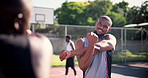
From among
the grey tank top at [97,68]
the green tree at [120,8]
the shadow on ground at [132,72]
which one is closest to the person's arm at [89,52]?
the grey tank top at [97,68]

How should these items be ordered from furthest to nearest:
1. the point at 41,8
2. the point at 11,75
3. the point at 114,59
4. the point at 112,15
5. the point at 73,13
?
the point at 73,13, the point at 112,15, the point at 41,8, the point at 114,59, the point at 11,75

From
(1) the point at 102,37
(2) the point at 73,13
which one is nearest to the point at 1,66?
(1) the point at 102,37

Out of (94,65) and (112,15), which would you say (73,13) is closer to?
(112,15)

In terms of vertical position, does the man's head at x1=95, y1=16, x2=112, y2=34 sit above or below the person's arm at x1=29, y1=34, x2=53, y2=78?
above

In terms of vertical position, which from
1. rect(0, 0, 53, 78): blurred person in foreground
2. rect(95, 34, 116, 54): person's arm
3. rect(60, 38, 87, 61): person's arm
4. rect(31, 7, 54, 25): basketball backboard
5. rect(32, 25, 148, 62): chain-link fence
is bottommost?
rect(32, 25, 148, 62): chain-link fence

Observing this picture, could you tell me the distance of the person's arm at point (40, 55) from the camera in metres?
0.88

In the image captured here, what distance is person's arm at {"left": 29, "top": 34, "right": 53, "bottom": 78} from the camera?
0.88m

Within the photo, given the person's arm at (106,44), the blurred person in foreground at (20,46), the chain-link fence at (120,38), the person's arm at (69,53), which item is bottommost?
the chain-link fence at (120,38)

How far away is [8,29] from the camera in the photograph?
0.89 m

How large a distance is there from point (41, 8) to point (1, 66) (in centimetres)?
1889

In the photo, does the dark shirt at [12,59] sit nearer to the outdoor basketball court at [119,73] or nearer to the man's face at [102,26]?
the man's face at [102,26]

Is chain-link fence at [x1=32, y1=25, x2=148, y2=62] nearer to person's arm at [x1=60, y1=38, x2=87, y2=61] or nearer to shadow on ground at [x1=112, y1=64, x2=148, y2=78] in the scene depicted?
shadow on ground at [x1=112, y1=64, x2=148, y2=78]

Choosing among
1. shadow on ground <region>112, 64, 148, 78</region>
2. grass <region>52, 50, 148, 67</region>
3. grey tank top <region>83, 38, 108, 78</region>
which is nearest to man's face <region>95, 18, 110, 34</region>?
grey tank top <region>83, 38, 108, 78</region>

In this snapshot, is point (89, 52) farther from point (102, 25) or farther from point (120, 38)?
point (120, 38)
